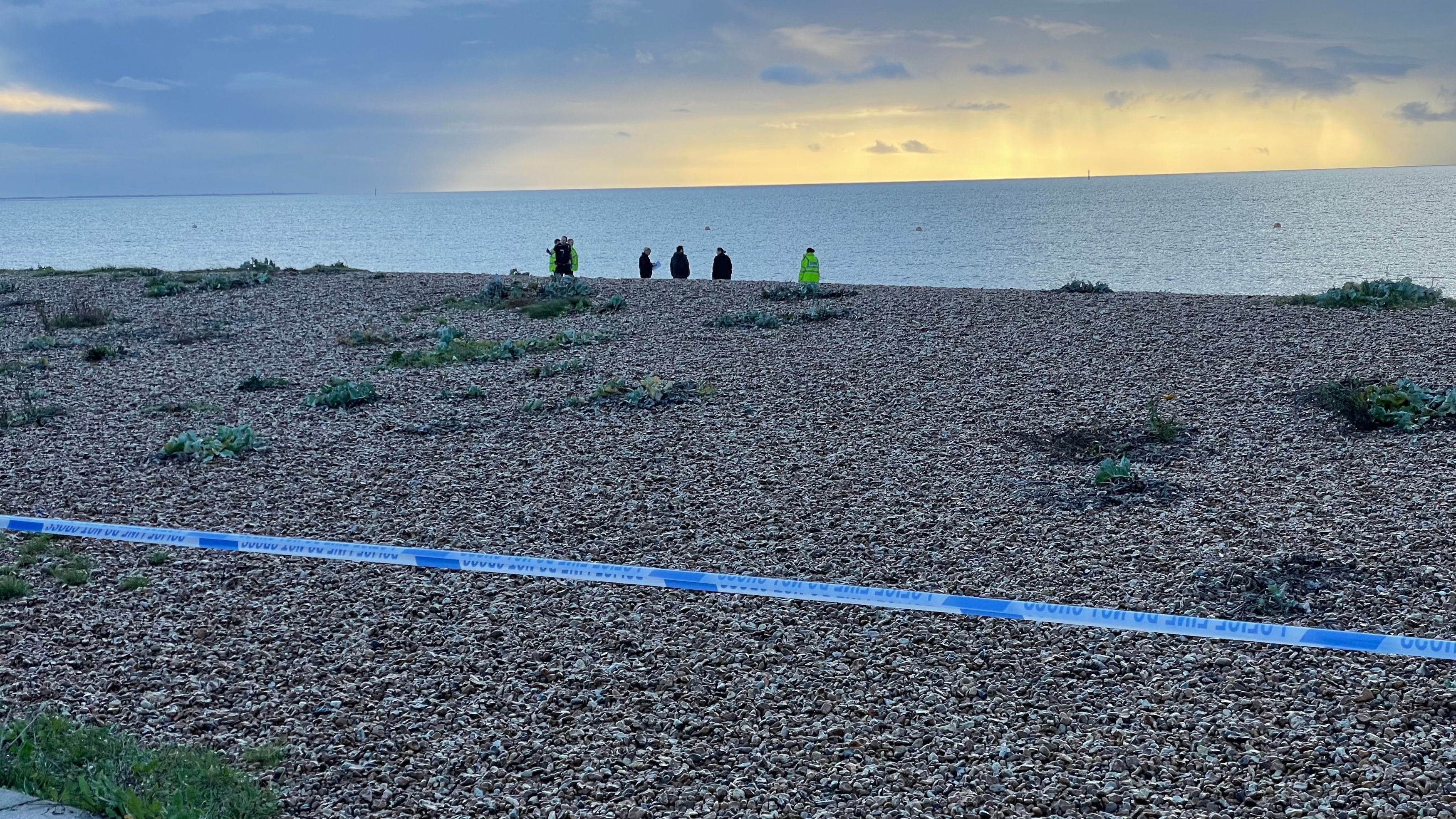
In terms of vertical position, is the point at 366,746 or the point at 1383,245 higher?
the point at 1383,245

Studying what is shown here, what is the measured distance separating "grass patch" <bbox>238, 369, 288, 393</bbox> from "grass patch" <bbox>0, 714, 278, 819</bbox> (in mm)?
8023

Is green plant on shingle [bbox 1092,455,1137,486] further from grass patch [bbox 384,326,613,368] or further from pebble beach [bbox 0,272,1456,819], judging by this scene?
grass patch [bbox 384,326,613,368]

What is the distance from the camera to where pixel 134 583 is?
252 inches

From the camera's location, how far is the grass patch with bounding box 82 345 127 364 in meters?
14.3

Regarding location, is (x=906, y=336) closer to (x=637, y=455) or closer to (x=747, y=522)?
(x=637, y=455)

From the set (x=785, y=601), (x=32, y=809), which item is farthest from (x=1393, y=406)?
(x=32, y=809)

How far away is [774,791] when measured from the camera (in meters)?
4.20

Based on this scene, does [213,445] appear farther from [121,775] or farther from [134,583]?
[121,775]

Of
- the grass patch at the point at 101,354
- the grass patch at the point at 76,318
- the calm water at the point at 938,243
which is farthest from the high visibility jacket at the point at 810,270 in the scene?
the calm water at the point at 938,243

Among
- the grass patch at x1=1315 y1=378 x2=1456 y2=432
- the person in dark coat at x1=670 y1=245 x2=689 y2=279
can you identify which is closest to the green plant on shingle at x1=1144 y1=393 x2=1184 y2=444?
the grass patch at x1=1315 y1=378 x2=1456 y2=432

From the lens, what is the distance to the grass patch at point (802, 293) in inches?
684

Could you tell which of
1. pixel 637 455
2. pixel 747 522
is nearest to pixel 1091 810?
pixel 747 522

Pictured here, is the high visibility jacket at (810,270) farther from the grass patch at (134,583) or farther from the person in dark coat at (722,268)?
the grass patch at (134,583)

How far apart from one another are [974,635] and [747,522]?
2153mm
